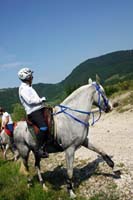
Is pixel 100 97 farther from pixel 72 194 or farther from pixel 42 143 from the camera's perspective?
pixel 72 194

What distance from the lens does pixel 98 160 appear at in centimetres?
958

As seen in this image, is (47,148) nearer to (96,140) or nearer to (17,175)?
(17,175)

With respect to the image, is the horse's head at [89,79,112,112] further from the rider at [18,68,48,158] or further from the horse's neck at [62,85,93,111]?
the rider at [18,68,48,158]

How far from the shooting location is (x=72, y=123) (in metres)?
7.56

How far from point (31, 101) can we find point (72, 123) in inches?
43.7

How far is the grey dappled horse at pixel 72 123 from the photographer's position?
7.45m

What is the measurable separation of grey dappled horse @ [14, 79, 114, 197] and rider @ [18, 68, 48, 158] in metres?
0.33

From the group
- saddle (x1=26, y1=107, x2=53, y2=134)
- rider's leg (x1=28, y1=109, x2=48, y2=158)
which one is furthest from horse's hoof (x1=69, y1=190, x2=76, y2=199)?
saddle (x1=26, y1=107, x2=53, y2=134)

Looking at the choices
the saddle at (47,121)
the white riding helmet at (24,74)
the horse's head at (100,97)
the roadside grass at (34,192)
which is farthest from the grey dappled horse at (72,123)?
the white riding helmet at (24,74)

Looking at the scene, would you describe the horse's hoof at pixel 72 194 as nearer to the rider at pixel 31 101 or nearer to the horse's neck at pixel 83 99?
the rider at pixel 31 101

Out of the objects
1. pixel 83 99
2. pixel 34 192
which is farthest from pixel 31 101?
pixel 34 192

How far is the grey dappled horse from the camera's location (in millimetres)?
7453

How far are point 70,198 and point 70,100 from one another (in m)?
2.30

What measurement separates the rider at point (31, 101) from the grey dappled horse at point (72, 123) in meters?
0.33
